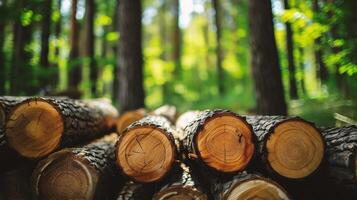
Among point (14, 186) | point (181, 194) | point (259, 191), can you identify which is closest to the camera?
point (259, 191)

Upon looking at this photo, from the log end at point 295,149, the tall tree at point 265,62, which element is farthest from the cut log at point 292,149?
the tall tree at point 265,62

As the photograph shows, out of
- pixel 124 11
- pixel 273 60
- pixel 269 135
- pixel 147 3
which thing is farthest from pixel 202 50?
pixel 269 135

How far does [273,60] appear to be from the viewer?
239 inches

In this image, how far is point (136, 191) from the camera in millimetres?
3365

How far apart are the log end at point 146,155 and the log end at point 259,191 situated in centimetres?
76

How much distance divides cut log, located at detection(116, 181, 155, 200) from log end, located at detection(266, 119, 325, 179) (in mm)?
1373

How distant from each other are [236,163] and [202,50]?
1803 centimetres

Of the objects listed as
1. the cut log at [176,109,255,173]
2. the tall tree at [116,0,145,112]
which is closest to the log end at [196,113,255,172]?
the cut log at [176,109,255,173]

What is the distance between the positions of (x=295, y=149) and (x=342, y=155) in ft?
1.44

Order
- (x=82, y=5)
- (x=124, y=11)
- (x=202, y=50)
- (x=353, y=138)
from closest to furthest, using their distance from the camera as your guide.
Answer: (x=353, y=138), (x=124, y=11), (x=82, y=5), (x=202, y=50)

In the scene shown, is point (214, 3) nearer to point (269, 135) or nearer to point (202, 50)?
point (202, 50)

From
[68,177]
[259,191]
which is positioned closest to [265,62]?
[259,191]

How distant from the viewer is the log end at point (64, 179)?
3170 mm

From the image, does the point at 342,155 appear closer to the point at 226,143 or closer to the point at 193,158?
the point at 226,143
